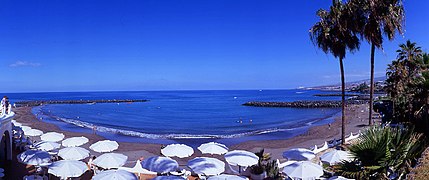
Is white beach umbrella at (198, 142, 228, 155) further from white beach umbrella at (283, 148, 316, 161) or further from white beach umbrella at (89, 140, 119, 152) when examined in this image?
white beach umbrella at (89, 140, 119, 152)

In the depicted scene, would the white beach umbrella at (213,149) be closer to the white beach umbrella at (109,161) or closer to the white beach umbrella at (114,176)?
the white beach umbrella at (109,161)

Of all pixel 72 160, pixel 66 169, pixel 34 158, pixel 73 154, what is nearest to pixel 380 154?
pixel 66 169

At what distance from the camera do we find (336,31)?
55.7ft

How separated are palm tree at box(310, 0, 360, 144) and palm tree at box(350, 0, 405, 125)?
60 cm

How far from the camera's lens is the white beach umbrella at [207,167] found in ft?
38.2

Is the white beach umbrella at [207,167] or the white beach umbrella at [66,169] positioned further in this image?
the white beach umbrella at [207,167]

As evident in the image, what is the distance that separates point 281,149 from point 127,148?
41.5ft

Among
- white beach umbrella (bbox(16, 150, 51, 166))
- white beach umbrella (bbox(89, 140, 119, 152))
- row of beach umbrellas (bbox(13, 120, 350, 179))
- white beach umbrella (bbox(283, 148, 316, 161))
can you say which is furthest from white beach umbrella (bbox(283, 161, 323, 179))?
white beach umbrella (bbox(16, 150, 51, 166))

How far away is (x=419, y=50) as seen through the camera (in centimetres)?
2652

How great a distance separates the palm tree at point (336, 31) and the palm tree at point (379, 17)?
60 cm

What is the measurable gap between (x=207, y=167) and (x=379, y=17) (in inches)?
451

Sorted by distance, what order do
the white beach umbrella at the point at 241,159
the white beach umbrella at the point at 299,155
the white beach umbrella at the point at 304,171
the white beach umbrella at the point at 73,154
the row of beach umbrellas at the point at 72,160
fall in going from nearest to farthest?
the white beach umbrella at the point at 304,171 < the row of beach umbrellas at the point at 72,160 < the white beach umbrella at the point at 241,159 < the white beach umbrella at the point at 73,154 < the white beach umbrella at the point at 299,155

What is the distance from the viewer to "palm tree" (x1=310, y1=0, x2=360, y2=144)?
1652 cm

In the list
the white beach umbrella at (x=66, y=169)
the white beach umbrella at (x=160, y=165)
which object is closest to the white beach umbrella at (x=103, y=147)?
the white beach umbrella at (x=160, y=165)
